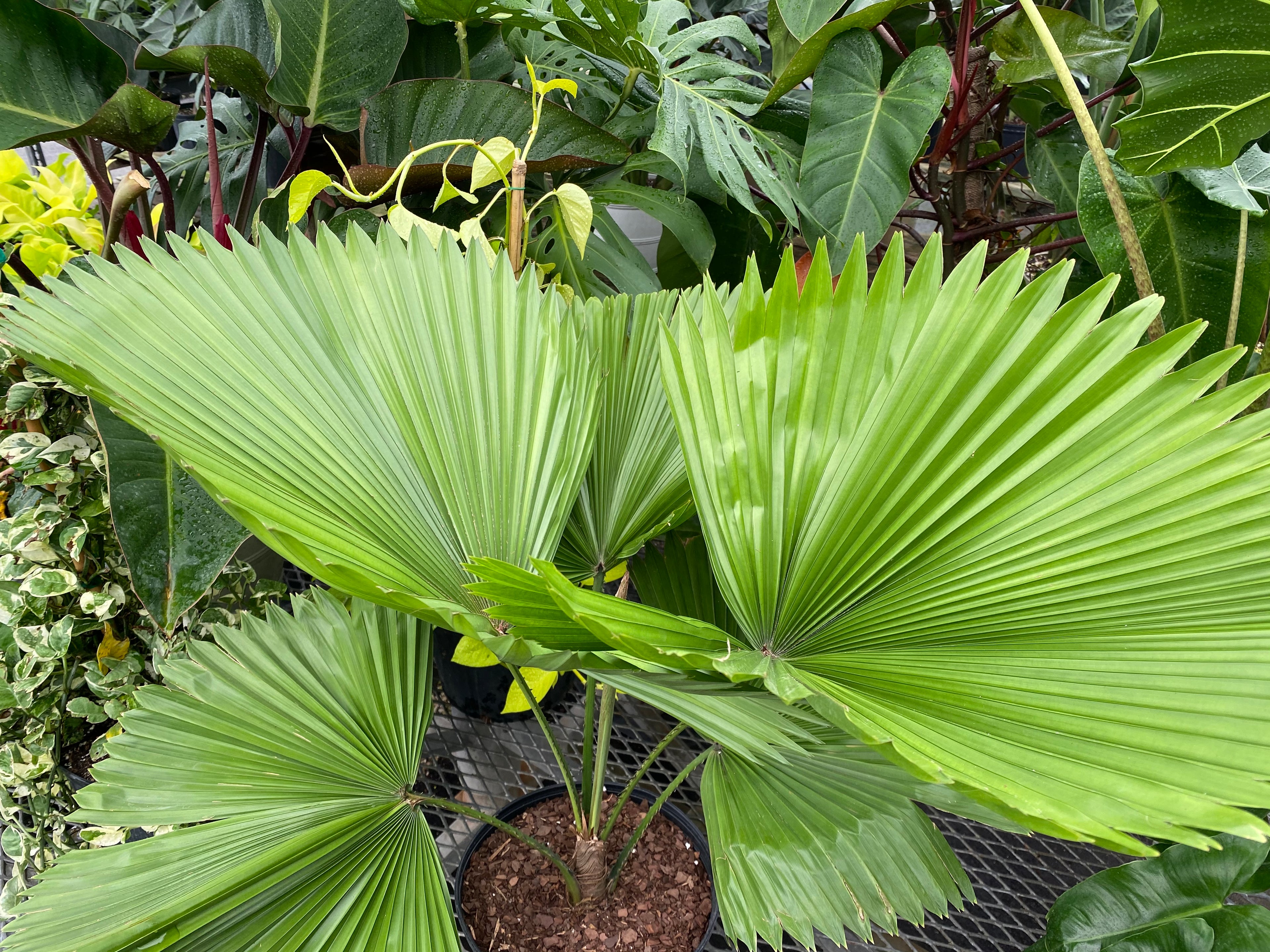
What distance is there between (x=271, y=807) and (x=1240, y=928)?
71cm

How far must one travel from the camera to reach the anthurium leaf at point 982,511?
15.3 inches

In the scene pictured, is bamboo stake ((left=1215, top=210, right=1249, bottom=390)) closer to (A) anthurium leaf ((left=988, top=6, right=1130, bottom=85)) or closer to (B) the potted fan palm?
(A) anthurium leaf ((left=988, top=6, right=1130, bottom=85))

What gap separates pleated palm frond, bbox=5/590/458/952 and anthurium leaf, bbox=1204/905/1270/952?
567mm

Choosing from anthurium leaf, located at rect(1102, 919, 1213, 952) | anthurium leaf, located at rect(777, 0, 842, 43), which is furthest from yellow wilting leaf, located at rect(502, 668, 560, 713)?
anthurium leaf, located at rect(777, 0, 842, 43)

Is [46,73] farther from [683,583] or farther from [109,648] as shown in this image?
[683,583]

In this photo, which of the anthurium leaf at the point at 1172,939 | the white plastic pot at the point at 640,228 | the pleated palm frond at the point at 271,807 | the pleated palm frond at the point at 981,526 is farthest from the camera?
the white plastic pot at the point at 640,228

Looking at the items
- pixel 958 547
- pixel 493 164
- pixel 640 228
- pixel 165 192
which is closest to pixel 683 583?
pixel 958 547

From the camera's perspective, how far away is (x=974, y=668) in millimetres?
427

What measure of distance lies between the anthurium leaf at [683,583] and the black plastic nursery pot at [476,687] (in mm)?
374

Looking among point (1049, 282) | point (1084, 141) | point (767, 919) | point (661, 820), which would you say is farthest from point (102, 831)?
point (1084, 141)

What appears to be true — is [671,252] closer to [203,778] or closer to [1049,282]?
[1049,282]

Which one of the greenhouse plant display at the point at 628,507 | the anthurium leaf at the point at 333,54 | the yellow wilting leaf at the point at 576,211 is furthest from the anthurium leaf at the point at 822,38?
the anthurium leaf at the point at 333,54

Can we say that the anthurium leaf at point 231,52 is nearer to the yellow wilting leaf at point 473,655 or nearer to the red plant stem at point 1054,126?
the yellow wilting leaf at point 473,655

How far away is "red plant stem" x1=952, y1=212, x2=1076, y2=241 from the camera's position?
1.07 meters
